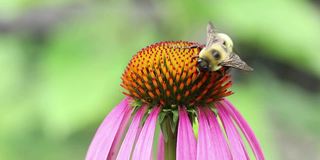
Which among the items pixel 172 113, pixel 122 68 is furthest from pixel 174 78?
pixel 122 68

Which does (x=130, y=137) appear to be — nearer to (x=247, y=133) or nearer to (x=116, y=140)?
(x=116, y=140)

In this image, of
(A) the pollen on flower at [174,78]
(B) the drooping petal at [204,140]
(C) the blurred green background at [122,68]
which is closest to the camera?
(B) the drooping petal at [204,140]

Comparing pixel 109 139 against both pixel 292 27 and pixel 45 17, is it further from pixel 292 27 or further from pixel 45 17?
pixel 45 17

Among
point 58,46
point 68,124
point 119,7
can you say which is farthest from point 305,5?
point 68,124

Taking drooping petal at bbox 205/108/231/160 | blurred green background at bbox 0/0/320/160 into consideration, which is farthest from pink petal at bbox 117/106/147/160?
blurred green background at bbox 0/0/320/160

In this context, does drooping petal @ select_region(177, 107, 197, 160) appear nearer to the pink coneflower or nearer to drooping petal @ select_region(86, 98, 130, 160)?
→ the pink coneflower

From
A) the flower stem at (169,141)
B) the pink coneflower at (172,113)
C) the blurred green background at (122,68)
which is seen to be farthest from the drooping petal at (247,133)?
the blurred green background at (122,68)

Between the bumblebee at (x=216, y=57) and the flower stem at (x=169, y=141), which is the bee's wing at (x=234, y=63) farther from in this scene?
the flower stem at (x=169, y=141)
